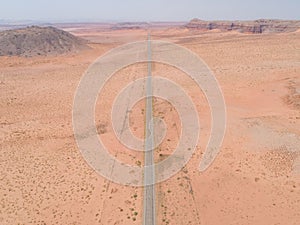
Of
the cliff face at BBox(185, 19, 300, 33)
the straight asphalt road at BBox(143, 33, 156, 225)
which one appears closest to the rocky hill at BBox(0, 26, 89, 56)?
the straight asphalt road at BBox(143, 33, 156, 225)

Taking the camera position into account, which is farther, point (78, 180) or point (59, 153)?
point (59, 153)

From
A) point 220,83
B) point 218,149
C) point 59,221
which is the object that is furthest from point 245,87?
point 59,221

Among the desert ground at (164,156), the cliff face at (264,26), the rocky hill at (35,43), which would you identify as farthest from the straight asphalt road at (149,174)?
the cliff face at (264,26)

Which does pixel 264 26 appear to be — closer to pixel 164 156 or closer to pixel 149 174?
pixel 164 156

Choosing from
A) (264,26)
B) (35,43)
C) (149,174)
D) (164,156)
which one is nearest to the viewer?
(149,174)

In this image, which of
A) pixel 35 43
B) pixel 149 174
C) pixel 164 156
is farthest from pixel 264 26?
pixel 149 174

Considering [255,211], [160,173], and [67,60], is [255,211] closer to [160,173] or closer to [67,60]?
[160,173]

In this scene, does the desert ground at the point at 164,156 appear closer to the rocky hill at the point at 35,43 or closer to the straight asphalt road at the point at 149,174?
the straight asphalt road at the point at 149,174
